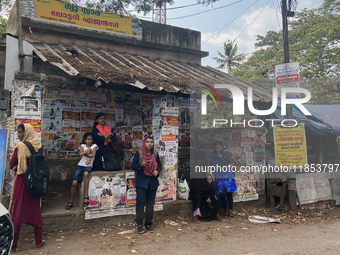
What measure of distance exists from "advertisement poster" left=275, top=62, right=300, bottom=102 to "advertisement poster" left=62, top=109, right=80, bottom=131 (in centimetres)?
521

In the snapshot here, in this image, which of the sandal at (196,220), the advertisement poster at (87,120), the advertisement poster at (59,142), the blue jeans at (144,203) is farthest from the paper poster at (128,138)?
the sandal at (196,220)

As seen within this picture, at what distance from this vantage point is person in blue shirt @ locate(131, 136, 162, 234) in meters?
5.20

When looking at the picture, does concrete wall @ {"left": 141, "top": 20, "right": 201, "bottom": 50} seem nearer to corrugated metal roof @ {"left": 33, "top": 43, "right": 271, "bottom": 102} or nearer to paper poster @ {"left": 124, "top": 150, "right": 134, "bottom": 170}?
corrugated metal roof @ {"left": 33, "top": 43, "right": 271, "bottom": 102}

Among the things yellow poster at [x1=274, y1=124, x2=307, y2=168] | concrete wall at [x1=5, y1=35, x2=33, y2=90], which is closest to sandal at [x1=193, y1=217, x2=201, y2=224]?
yellow poster at [x1=274, y1=124, x2=307, y2=168]

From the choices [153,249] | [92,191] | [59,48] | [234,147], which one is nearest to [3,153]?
[92,191]

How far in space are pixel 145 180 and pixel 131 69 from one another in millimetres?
2842

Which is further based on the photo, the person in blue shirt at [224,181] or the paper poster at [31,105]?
the person in blue shirt at [224,181]

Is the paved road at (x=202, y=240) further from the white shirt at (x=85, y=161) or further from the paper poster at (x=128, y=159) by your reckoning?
the paper poster at (x=128, y=159)

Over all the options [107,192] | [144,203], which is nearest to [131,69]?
[107,192]

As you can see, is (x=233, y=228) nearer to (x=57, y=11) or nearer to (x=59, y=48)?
(x=59, y=48)

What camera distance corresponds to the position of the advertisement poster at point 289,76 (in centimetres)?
589

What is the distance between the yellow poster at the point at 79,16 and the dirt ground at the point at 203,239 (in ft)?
18.6

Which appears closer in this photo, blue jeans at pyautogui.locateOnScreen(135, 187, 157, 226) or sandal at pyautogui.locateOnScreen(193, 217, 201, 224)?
blue jeans at pyautogui.locateOnScreen(135, 187, 157, 226)

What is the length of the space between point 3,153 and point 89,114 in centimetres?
263
